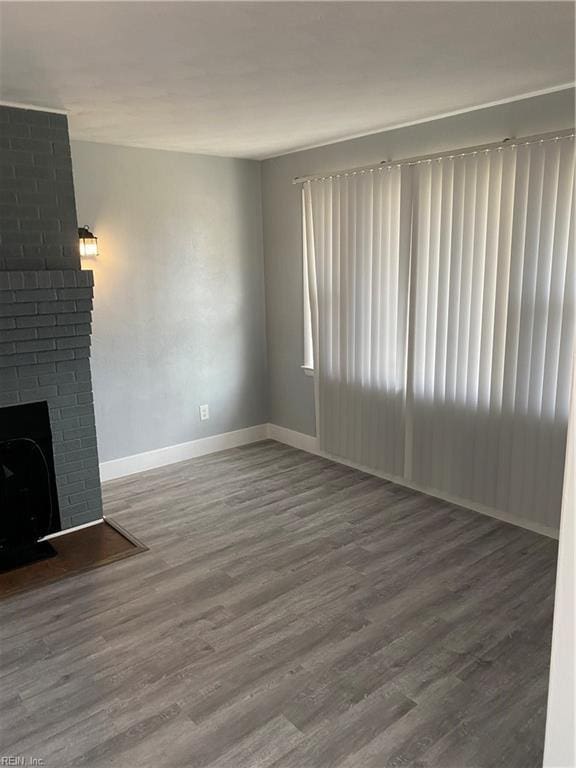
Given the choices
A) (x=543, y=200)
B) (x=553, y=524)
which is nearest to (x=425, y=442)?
(x=553, y=524)

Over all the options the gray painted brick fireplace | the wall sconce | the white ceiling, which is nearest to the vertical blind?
the white ceiling

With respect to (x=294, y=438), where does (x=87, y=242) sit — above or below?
above

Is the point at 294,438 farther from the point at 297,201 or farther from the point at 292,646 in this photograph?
the point at 292,646

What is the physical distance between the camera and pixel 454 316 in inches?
135

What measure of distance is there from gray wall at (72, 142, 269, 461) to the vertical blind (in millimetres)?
691

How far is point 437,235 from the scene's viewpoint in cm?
346

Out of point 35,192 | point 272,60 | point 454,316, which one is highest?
point 272,60

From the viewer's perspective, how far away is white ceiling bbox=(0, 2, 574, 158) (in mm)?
1834

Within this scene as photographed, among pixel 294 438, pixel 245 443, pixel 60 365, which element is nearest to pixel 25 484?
pixel 60 365

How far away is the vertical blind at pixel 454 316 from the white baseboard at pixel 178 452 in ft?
3.06

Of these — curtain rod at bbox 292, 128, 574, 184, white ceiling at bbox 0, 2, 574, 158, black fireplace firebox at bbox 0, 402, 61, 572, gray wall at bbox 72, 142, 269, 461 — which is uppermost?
white ceiling at bbox 0, 2, 574, 158

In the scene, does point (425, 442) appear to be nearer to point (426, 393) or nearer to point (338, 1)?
point (426, 393)

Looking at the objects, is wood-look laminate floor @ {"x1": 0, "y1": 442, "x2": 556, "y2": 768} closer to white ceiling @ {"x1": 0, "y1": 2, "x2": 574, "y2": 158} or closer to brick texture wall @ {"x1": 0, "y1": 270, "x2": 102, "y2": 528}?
brick texture wall @ {"x1": 0, "y1": 270, "x2": 102, "y2": 528}

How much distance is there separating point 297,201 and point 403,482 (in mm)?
2252
